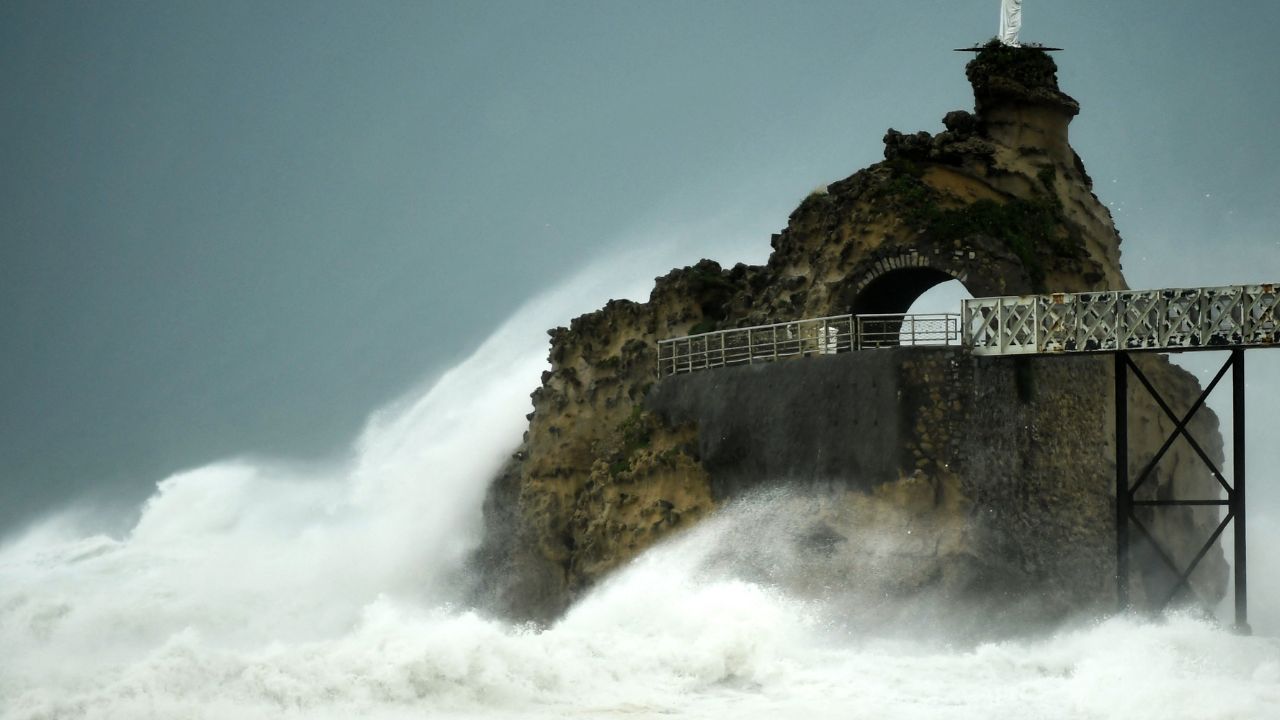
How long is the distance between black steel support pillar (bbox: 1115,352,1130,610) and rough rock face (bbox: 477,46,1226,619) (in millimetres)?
1043

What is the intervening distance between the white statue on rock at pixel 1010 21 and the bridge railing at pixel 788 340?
6.86 meters

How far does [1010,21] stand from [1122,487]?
39.2 feet

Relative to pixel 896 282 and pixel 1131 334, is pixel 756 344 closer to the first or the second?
pixel 896 282

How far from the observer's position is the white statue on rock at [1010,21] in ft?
142

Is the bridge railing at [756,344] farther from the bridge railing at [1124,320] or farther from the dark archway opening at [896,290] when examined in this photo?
the bridge railing at [1124,320]

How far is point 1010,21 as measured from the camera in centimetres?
4366

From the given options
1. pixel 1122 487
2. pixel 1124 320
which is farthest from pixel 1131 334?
pixel 1122 487

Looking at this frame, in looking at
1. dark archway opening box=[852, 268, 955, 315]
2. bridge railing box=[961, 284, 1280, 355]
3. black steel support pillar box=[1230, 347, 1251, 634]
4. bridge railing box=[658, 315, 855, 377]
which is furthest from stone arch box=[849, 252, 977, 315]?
black steel support pillar box=[1230, 347, 1251, 634]

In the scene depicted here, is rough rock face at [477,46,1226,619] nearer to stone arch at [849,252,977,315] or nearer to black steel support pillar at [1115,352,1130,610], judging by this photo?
stone arch at [849,252,977,315]

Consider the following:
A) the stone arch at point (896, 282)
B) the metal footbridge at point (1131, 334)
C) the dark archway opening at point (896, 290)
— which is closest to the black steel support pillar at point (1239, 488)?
the metal footbridge at point (1131, 334)

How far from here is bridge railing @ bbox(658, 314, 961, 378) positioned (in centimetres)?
3862

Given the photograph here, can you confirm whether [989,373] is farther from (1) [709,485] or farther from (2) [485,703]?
(2) [485,703]

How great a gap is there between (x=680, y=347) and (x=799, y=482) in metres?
6.41

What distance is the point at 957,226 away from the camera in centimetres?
3997
